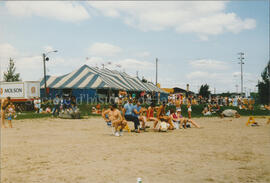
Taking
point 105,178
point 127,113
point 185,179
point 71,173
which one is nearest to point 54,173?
point 71,173

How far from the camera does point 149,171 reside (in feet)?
19.3

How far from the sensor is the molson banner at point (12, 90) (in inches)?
1122

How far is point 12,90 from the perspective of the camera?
29.3 m

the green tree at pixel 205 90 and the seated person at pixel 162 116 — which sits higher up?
the green tree at pixel 205 90

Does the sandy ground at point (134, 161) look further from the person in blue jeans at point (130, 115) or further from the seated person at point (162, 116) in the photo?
the seated person at point (162, 116)

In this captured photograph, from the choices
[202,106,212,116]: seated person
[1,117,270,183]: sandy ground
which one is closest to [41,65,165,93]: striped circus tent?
[202,106,212,116]: seated person

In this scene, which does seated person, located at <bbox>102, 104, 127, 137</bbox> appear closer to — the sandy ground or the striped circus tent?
the sandy ground

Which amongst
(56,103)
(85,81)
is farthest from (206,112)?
(85,81)

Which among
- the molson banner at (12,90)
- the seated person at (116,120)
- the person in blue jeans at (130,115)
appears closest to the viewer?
the seated person at (116,120)

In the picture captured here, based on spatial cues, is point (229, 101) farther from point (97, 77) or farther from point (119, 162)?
point (119, 162)

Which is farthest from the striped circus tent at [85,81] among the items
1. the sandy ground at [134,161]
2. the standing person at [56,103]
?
the sandy ground at [134,161]

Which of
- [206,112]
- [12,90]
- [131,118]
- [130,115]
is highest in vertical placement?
[12,90]

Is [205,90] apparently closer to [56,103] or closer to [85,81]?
[85,81]

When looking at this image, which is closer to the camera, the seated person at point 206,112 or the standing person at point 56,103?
the standing person at point 56,103
